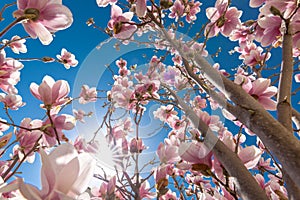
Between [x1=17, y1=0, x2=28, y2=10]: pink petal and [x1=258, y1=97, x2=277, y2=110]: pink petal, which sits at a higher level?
[x1=258, y1=97, x2=277, y2=110]: pink petal

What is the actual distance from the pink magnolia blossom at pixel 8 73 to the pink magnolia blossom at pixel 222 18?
0.87m

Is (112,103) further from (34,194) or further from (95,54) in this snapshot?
(34,194)

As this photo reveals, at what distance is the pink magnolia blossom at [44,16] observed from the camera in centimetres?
62

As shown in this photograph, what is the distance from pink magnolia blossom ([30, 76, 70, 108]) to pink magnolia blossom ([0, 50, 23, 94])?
0.30 ft

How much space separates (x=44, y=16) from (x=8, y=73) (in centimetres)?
31

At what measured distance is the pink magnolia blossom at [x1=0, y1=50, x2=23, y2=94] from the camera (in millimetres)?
833

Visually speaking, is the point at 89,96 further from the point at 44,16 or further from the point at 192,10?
the point at 192,10

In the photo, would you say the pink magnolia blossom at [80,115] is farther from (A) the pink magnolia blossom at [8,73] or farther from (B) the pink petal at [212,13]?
(B) the pink petal at [212,13]

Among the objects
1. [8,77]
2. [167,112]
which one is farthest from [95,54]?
[167,112]

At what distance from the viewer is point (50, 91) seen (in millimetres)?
788

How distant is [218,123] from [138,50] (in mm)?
545

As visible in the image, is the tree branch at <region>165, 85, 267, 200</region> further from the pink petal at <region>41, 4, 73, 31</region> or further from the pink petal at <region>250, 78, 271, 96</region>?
the pink petal at <region>41, 4, 73, 31</region>

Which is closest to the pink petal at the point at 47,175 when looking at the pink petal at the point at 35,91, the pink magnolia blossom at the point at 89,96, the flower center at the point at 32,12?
the flower center at the point at 32,12

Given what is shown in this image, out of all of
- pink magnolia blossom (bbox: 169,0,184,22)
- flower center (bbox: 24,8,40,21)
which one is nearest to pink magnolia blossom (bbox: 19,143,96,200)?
flower center (bbox: 24,8,40,21)
